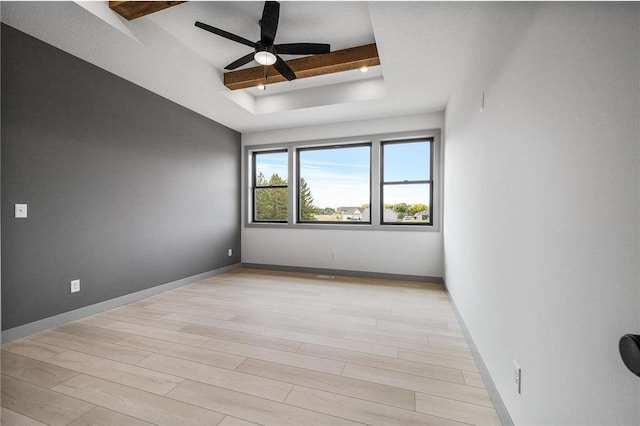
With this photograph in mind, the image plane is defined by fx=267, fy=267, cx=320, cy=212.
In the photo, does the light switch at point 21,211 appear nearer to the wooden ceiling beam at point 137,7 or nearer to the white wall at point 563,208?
the wooden ceiling beam at point 137,7

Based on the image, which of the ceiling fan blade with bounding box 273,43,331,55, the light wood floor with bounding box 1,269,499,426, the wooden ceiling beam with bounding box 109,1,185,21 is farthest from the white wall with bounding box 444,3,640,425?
the wooden ceiling beam with bounding box 109,1,185,21

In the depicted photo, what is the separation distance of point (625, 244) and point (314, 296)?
3.11 metres

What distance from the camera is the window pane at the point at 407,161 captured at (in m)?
4.35

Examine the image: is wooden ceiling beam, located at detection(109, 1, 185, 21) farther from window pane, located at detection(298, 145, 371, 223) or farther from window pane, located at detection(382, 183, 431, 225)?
window pane, located at detection(382, 183, 431, 225)

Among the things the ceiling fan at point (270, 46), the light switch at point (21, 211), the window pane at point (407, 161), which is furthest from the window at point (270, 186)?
the light switch at point (21, 211)

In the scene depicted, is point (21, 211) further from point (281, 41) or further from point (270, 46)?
point (281, 41)

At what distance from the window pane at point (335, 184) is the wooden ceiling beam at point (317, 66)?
181 centimetres

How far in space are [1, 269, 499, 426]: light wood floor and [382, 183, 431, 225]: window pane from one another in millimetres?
1633

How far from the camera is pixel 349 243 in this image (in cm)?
460

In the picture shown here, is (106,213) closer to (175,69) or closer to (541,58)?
(175,69)

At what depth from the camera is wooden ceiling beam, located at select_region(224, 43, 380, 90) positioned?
2.86 m

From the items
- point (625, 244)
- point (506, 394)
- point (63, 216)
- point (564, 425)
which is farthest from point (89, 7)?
point (506, 394)

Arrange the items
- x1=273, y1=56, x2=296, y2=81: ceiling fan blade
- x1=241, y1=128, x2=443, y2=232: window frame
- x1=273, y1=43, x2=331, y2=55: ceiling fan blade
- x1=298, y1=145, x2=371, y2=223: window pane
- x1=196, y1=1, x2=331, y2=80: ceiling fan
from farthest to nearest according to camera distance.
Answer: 1. x1=298, y1=145, x2=371, y2=223: window pane
2. x1=241, y1=128, x2=443, y2=232: window frame
3. x1=273, y1=56, x2=296, y2=81: ceiling fan blade
4. x1=273, y1=43, x2=331, y2=55: ceiling fan blade
5. x1=196, y1=1, x2=331, y2=80: ceiling fan

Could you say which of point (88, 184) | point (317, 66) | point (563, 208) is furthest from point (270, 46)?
point (563, 208)
